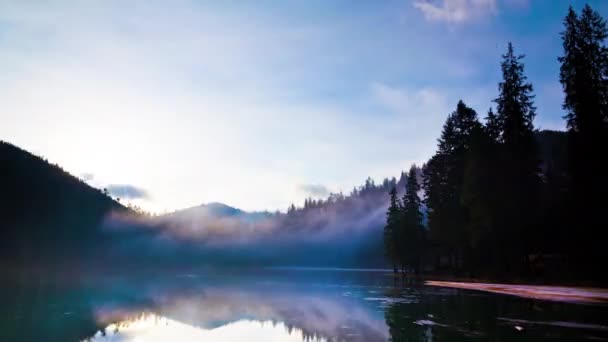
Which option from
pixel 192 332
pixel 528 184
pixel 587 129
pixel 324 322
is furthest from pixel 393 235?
pixel 192 332

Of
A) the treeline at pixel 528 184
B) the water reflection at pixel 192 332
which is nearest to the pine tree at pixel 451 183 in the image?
the treeline at pixel 528 184

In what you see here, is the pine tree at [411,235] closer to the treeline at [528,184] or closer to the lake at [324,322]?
the treeline at [528,184]

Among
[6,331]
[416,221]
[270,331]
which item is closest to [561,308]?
[270,331]

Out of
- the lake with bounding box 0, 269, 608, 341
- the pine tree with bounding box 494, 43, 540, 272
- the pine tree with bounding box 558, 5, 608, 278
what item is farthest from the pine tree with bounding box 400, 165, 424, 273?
the lake with bounding box 0, 269, 608, 341

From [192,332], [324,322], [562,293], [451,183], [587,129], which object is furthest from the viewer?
[451,183]

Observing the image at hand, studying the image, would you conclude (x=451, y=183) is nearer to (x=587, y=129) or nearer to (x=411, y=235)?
(x=411, y=235)

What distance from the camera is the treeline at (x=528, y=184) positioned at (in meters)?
41.6

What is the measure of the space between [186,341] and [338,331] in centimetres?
697

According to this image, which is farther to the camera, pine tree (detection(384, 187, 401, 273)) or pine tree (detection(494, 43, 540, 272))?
pine tree (detection(384, 187, 401, 273))

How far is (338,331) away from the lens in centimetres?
2302

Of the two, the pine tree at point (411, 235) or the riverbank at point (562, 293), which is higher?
the pine tree at point (411, 235)

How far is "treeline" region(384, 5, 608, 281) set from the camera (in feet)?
136

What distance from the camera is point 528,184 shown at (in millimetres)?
51000

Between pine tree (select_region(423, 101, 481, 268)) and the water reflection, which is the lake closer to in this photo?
the water reflection
